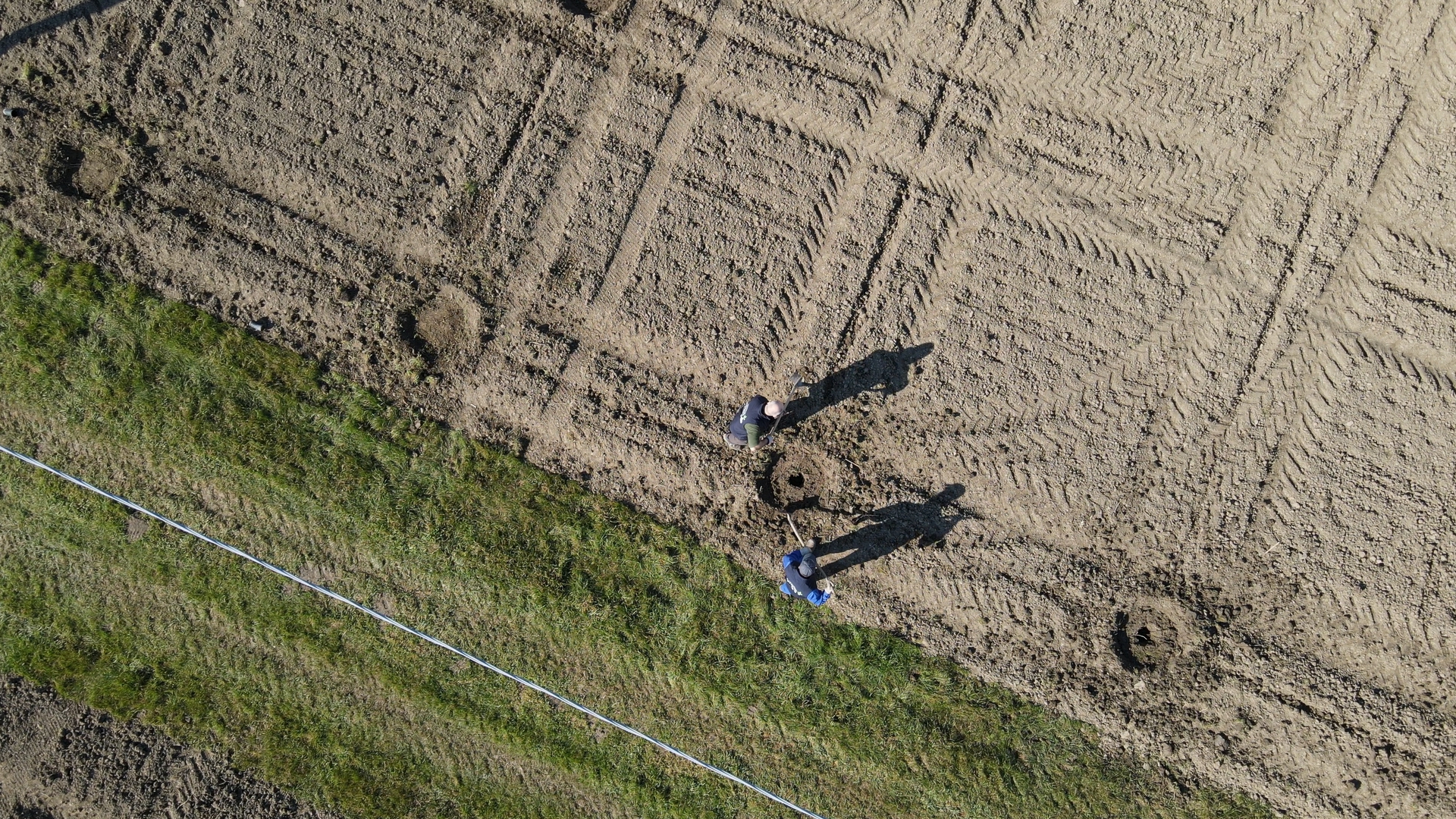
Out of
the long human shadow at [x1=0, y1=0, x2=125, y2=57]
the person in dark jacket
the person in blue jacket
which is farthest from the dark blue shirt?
the long human shadow at [x1=0, y1=0, x2=125, y2=57]

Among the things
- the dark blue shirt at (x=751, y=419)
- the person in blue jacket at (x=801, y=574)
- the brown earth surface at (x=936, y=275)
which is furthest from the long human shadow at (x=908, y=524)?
the dark blue shirt at (x=751, y=419)

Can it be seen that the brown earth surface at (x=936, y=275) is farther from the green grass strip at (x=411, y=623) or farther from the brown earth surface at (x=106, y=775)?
the brown earth surface at (x=106, y=775)

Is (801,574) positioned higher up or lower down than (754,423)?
lower down

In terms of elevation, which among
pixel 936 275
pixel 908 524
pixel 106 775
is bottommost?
pixel 106 775

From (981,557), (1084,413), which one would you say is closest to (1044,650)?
(981,557)

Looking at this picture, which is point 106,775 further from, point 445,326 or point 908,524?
point 908,524

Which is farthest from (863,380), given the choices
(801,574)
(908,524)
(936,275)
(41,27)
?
(41,27)
